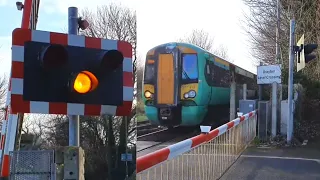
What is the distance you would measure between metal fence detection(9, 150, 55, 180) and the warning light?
425 millimetres

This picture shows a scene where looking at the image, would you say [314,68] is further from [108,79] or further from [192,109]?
[108,79]

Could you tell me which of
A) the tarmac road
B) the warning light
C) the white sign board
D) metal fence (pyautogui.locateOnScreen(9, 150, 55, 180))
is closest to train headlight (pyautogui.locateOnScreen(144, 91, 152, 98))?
the warning light

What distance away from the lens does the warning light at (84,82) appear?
2360 mm

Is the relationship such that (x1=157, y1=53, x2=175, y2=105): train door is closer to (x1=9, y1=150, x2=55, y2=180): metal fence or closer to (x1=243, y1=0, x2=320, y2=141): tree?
(x1=9, y1=150, x2=55, y2=180): metal fence

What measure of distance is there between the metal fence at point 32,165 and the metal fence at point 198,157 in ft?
2.28

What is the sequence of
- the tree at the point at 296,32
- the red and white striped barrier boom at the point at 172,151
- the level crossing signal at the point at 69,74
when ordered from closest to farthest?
the level crossing signal at the point at 69,74
the red and white striped barrier boom at the point at 172,151
the tree at the point at 296,32

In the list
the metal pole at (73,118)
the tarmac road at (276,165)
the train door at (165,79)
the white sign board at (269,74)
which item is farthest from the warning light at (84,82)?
the white sign board at (269,74)

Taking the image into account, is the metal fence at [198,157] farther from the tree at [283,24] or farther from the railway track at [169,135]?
the tree at [283,24]

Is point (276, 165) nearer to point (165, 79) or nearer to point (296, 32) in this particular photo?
point (165, 79)

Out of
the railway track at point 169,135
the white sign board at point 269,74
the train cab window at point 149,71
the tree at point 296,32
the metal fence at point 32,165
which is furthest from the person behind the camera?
the tree at point 296,32

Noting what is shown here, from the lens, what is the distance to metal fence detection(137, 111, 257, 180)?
3.10 metres

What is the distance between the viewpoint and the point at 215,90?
25.5 feet

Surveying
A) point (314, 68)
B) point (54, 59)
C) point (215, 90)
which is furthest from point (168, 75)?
point (314, 68)

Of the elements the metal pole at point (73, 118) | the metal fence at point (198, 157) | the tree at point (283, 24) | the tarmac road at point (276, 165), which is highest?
the tree at point (283, 24)
